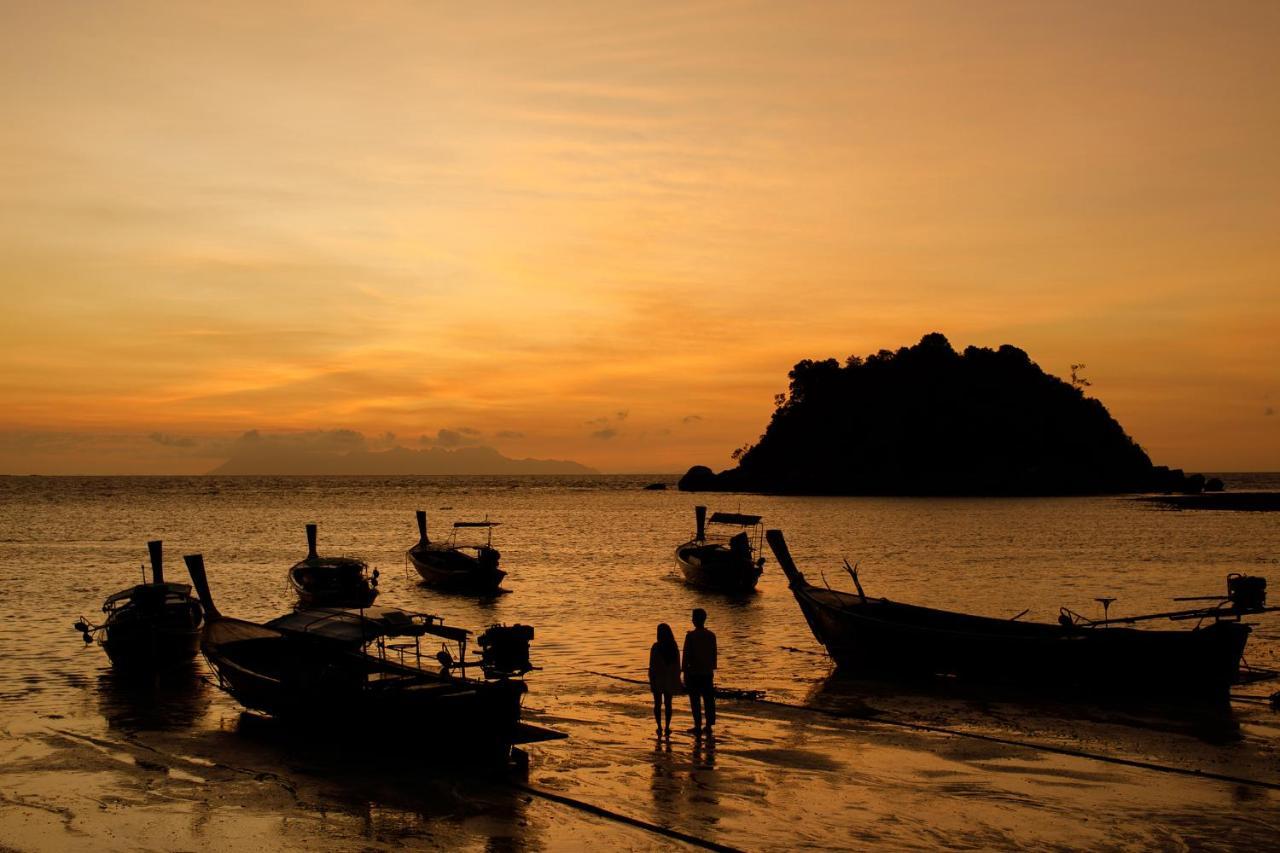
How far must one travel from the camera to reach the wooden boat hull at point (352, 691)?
55.7ft

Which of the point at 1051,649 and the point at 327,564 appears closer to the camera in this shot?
the point at 1051,649

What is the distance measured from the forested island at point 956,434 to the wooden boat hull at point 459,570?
140544 millimetres

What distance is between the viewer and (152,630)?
85.9 feet

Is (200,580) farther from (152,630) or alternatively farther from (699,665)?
(699,665)

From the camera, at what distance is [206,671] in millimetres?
26734

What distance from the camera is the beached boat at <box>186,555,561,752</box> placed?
55.9 ft

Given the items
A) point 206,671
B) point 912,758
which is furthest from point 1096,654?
point 206,671

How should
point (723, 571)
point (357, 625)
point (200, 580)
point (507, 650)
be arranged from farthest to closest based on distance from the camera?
point (723, 571), point (200, 580), point (357, 625), point (507, 650)

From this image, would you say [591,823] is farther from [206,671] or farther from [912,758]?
[206,671]

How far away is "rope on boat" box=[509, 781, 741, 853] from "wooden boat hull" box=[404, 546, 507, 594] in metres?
32.8

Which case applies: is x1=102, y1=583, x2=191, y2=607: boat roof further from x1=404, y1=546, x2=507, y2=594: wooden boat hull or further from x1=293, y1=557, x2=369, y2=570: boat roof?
x1=404, y1=546, x2=507, y2=594: wooden boat hull

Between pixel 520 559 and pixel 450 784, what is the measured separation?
52725 mm

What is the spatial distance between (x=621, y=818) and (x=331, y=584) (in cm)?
3268

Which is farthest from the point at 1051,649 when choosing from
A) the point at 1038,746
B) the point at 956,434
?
the point at 956,434
